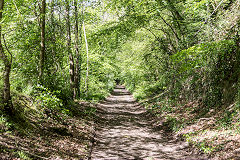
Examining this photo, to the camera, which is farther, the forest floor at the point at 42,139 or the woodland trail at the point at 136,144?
the woodland trail at the point at 136,144

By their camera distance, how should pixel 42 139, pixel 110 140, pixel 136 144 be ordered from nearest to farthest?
1. pixel 42 139
2. pixel 136 144
3. pixel 110 140

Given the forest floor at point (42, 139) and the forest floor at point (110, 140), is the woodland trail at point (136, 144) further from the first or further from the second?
the forest floor at point (42, 139)

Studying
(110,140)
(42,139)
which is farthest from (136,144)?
(42,139)

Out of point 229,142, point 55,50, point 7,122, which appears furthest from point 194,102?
point 7,122

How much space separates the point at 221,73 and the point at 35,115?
811 cm

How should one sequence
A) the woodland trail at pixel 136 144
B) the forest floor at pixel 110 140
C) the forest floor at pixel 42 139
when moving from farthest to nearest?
1. the woodland trail at pixel 136 144
2. the forest floor at pixel 110 140
3. the forest floor at pixel 42 139

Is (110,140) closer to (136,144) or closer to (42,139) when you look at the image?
(136,144)

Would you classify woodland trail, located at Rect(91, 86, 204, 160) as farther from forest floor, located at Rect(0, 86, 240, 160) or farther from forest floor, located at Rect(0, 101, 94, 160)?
forest floor, located at Rect(0, 101, 94, 160)

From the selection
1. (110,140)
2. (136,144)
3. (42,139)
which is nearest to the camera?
(42,139)

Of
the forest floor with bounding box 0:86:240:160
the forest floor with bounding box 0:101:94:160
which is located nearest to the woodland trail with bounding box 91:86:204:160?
the forest floor with bounding box 0:86:240:160

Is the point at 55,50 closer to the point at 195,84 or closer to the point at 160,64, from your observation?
the point at 195,84

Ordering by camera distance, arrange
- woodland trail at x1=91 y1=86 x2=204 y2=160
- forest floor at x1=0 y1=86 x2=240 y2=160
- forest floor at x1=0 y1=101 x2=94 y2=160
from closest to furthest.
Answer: forest floor at x1=0 y1=101 x2=94 y2=160 → forest floor at x1=0 y1=86 x2=240 y2=160 → woodland trail at x1=91 y1=86 x2=204 y2=160

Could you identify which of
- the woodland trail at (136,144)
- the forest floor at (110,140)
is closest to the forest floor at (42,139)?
the forest floor at (110,140)

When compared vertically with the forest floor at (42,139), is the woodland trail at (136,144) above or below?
below
